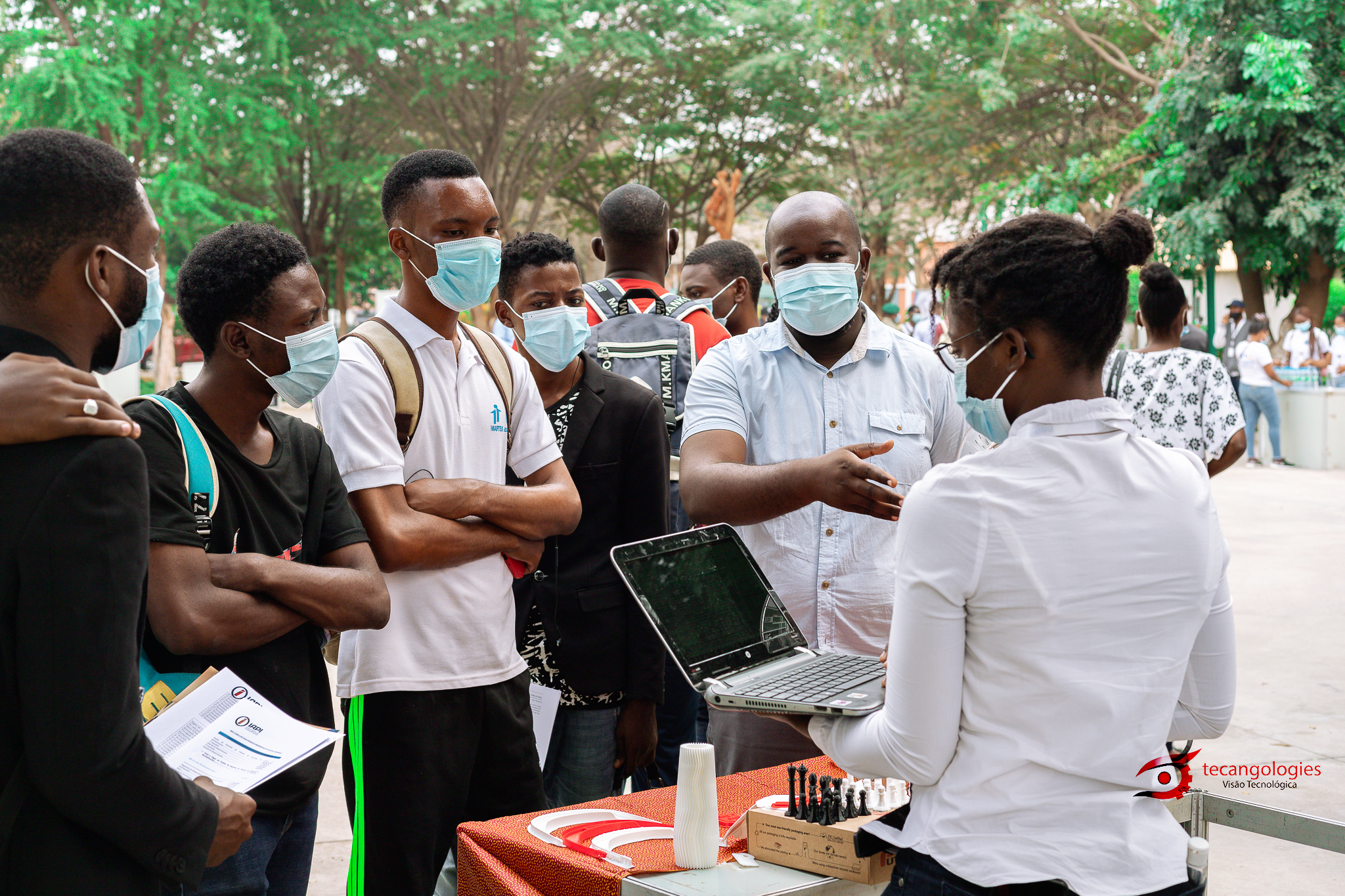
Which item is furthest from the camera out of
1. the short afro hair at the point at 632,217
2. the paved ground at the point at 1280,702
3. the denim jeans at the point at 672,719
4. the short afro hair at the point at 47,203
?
the short afro hair at the point at 632,217

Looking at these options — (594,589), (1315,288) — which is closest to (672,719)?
(594,589)

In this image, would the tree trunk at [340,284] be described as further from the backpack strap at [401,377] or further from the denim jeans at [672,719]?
the backpack strap at [401,377]

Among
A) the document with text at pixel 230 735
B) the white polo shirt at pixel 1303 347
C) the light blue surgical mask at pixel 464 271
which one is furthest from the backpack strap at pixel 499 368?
the white polo shirt at pixel 1303 347

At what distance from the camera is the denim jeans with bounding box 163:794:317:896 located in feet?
6.77

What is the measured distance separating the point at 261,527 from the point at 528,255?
1.47 metres

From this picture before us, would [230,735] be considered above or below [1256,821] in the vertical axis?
above

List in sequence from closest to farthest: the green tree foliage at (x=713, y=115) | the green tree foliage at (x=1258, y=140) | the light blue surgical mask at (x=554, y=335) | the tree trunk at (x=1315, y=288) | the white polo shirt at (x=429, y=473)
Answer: the white polo shirt at (x=429, y=473), the light blue surgical mask at (x=554, y=335), the green tree foliage at (x=1258, y=140), the tree trunk at (x=1315, y=288), the green tree foliage at (x=713, y=115)

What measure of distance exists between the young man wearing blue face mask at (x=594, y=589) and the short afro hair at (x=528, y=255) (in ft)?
0.62

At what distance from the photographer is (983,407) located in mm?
1722

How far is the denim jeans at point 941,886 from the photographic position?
1.52 metres

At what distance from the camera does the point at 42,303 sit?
1480mm

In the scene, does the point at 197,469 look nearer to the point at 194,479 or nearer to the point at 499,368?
the point at 194,479

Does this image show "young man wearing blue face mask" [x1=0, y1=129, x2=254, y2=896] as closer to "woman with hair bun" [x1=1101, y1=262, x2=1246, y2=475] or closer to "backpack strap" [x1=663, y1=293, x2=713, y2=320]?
"backpack strap" [x1=663, y1=293, x2=713, y2=320]

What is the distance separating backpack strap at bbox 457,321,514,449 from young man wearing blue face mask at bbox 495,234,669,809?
280mm
